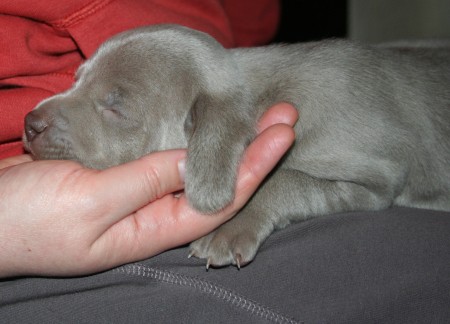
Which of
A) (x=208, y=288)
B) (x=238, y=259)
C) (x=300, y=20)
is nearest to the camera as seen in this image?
(x=208, y=288)

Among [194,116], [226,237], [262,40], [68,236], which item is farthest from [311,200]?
[262,40]

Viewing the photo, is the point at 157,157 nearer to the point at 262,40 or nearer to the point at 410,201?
the point at 410,201

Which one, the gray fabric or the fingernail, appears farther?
the fingernail

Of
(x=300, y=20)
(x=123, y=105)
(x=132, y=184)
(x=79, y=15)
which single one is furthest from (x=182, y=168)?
(x=300, y=20)

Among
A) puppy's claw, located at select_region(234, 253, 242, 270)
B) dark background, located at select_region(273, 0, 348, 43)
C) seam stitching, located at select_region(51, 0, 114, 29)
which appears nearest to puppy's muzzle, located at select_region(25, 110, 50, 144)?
seam stitching, located at select_region(51, 0, 114, 29)

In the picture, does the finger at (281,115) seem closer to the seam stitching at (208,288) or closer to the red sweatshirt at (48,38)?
the seam stitching at (208,288)

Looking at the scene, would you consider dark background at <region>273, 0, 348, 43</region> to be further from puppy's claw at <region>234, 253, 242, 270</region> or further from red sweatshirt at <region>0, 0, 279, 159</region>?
puppy's claw at <region>234, 253, 242, 270</region>

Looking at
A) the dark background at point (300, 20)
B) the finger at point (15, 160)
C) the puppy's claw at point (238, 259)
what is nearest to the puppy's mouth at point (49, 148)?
the finger at point (15, 160)

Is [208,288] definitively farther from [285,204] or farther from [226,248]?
[285,204]
